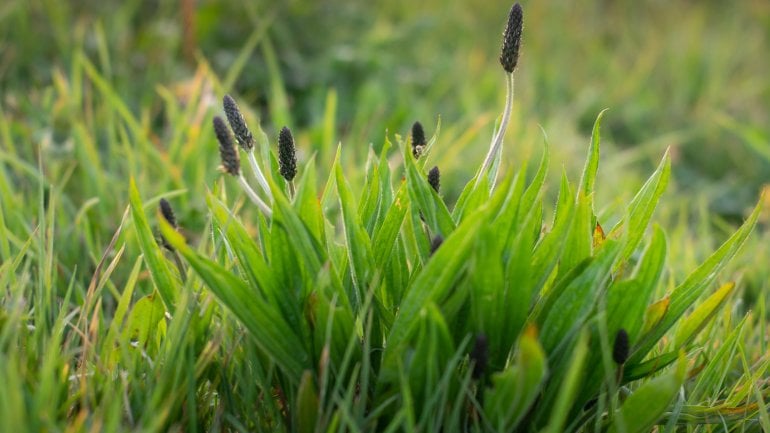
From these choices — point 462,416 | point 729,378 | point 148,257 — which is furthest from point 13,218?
point 729,378

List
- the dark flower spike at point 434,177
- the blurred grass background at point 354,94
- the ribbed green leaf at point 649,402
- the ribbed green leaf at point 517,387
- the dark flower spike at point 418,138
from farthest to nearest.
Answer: the blurred grass background at point 354,94 < the dark flower spike at point 418,138 < the dark flower spike at point 434,177 < the ribbed green leaf at point 649,402 < the ribbed green leaf at point 517,387

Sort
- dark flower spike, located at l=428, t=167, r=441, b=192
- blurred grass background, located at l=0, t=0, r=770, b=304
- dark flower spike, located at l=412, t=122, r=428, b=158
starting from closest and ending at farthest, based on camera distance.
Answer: dark flower spike, located at l=428, t=167, r=441, b=192 → dark flower spike, located at l=412, t=122, r=428, b=158 → blurred grass background, located at l=0, t=0, r=770, b=304

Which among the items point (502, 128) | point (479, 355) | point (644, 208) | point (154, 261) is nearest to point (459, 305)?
point (479, 355)

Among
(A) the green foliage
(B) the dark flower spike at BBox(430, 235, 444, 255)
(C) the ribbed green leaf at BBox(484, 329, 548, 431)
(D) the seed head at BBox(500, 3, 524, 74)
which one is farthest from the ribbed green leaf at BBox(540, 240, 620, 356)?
(D) the seed head at BBox(500, 3, 524, 74)

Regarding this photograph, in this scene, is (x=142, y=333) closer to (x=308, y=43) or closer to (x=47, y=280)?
(x=47, y=280)

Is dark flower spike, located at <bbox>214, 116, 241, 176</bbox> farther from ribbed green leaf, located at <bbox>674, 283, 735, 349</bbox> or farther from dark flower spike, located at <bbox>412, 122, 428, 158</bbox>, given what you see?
ribbed green leaf, located at <bbox>674, 283, 735, 349</bbox>

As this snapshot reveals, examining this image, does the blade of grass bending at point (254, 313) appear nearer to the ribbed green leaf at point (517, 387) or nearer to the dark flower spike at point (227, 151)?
the dark flower spike at point (227, 151)

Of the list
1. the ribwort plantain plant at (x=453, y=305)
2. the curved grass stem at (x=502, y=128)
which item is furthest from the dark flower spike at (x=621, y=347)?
the curved grass stem at (x=502, y=128)
